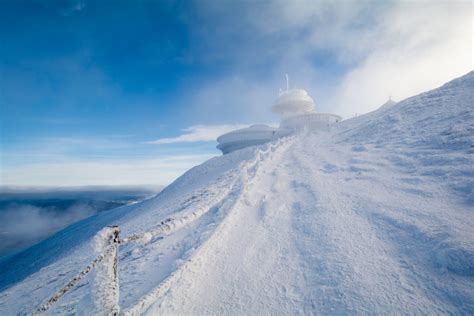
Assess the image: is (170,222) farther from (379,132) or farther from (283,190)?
(379,132)

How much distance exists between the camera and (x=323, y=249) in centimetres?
294

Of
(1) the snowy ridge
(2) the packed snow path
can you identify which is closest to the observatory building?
(1) the snowy ridge

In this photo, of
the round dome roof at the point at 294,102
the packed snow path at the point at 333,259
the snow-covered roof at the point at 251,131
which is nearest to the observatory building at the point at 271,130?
the snow-covered roof at the point at 251,131

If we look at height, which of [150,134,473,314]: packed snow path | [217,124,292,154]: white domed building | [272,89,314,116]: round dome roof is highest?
[272,89,314,116]: round dome roof

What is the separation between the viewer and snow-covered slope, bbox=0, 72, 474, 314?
220cm

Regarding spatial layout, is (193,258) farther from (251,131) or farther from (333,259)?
(251,131)

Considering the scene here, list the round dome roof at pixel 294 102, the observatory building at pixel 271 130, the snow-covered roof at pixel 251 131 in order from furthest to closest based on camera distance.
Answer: the round dome roof at pixel 294 102
the snow-covered roof at pixel 251 131
the observatory building at pixel 271 130

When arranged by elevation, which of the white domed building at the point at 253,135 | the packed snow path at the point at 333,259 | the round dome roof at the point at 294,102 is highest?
the round dome roof at the point at 294,102

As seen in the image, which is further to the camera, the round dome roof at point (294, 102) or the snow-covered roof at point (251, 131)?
the round dome roof at point (294, 102)

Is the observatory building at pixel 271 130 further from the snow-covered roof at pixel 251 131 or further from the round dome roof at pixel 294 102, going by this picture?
the round dome roof at pixel 294 102

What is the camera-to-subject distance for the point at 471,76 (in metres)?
9.08

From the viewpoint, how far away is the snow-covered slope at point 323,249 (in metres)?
2.20

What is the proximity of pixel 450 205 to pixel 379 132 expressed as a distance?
19.6 feet

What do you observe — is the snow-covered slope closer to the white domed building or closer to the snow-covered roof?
the white domed building
